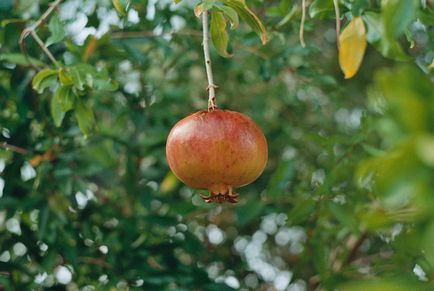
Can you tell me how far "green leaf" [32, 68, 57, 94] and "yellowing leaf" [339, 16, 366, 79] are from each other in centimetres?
66

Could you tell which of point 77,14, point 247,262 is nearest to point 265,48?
point 77,14

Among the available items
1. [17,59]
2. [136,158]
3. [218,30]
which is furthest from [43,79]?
[136,158]

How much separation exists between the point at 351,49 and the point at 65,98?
645 millimetres

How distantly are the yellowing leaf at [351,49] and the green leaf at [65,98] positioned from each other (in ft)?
2.05

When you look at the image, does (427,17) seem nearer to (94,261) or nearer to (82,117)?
(82,117)

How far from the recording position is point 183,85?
274 centimetres

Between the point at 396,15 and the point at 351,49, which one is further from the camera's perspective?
the point at 351,49

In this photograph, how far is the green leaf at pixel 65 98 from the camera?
1.40 meters

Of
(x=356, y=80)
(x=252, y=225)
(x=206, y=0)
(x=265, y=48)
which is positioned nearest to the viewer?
(x=206, y=0)

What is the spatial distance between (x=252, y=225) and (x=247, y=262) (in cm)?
37

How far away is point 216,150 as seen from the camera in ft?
3.46

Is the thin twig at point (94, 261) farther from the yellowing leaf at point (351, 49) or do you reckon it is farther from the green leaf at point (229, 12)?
the yellowing leaf at point (351, 49)

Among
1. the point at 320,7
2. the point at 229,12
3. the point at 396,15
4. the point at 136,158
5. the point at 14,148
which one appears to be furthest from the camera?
the point at 136,158

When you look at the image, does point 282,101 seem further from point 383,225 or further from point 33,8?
point 383,225
